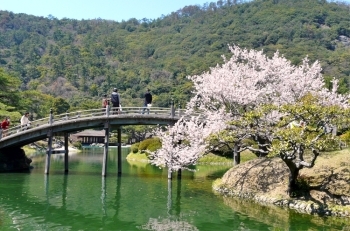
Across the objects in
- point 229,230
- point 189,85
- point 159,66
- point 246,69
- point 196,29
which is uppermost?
point 196,29

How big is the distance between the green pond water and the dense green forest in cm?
6906

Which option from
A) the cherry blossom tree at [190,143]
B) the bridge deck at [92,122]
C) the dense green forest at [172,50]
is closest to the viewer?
the cherry blossom tree at [190,143]

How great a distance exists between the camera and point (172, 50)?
541ft

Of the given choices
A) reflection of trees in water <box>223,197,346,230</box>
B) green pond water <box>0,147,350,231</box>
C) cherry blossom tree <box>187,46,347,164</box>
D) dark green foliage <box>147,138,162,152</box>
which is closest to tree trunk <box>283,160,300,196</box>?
reflection of trees in water <box>223,197,346,230</box>

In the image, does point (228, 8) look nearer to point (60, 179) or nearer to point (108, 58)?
point (108, 58)

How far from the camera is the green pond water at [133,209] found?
15828 mm

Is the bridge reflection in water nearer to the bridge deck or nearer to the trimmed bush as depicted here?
the bridge deck

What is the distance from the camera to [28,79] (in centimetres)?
14000

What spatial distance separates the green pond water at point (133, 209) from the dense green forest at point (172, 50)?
69064 mm

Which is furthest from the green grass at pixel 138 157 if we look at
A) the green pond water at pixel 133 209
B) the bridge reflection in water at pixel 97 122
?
the green pond water at pixel 133 209

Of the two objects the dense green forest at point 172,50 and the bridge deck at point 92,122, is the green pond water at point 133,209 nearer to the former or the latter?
the bridge deck at point 92,122

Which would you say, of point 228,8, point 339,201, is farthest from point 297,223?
point 228,8

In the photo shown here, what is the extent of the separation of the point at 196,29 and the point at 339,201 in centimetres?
16764

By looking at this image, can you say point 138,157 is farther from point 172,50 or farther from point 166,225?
point 172,50
